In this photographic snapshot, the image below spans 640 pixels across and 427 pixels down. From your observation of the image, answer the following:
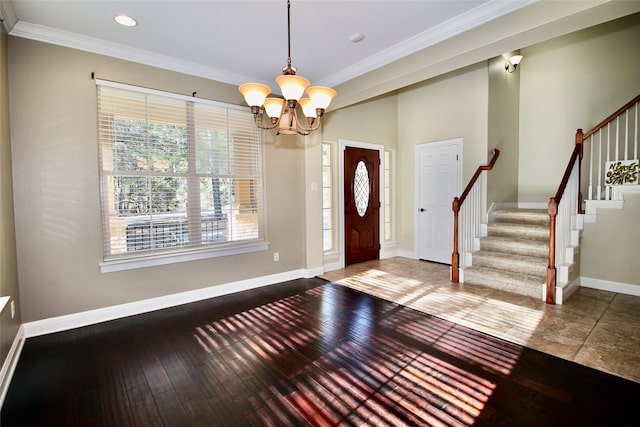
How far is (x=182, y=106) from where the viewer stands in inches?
141

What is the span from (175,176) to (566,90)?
233 inches

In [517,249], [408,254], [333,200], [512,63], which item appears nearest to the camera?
[517,249]

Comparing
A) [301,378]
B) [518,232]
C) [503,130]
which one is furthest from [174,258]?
[503,130]

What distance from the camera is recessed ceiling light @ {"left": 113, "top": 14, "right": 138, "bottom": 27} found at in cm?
261

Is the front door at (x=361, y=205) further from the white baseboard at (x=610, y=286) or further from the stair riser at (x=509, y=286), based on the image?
the white baseboard at (x=610, y=286)

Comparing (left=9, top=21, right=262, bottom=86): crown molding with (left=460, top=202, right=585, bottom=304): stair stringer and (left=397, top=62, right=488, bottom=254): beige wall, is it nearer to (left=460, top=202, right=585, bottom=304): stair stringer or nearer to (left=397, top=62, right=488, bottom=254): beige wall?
(left=397, top=62, right=488, bottom=254): beige wall

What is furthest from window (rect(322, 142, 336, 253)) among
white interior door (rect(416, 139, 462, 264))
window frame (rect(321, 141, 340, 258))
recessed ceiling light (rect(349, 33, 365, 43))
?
recessed ceiling light (rect(349, 33, 365, 43))

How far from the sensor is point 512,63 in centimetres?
505

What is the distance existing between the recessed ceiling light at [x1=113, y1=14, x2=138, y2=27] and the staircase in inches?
186

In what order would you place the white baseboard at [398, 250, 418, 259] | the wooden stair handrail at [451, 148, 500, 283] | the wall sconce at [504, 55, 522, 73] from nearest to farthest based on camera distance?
the wooden stair handrail at [451, 148, 500, 283]
the wall sconce at [504, 55, 522, 73]
the white baseboard at [398, 250, 418, 259]

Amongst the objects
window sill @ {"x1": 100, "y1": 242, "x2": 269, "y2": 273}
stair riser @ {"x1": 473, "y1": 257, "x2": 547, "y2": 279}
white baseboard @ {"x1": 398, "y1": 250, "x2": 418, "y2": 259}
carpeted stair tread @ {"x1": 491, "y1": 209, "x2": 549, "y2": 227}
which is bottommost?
white baseboard @ {"x1": 398, "y1": 250, "x2": 418, "y2": 259}

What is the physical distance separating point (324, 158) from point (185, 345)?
134 inches

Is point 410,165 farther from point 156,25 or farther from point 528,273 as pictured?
point 156,25

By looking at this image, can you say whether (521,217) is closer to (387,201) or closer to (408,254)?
(408,254)
